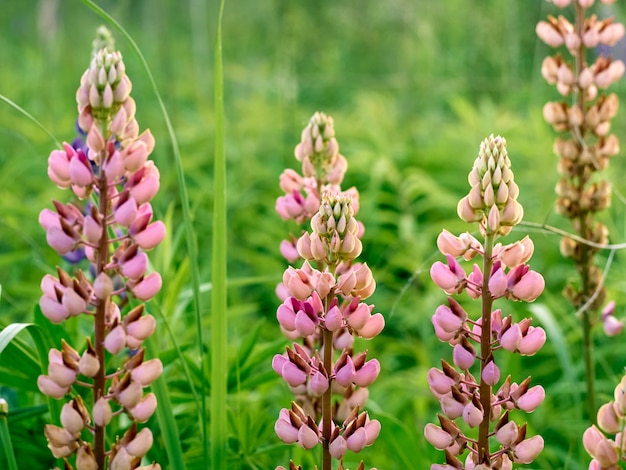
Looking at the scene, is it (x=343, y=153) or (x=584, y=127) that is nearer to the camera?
(x=584, y=127)

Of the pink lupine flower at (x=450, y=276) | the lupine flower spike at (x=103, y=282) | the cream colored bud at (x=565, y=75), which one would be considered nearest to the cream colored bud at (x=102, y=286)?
the lupine flower spike at (x=103, y=282)

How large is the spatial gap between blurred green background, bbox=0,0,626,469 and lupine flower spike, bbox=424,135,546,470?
0.68ft

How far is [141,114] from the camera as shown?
5090 millimetres

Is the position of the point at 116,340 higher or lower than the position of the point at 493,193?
lower

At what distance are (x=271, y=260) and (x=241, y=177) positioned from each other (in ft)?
3.25

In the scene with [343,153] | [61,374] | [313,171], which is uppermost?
[313,171]

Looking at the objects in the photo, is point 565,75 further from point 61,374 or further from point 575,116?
point 61,374

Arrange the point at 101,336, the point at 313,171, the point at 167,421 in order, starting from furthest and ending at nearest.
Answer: the point at 313,171
the point at 167,421
the point at 101,336

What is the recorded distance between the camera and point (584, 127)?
1873 millimetres

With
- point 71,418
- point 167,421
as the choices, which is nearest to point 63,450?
point 71,418

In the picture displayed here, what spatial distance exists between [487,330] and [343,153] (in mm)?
3957

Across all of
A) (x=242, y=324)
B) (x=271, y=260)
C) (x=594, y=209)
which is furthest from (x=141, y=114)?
(x=594, y=209)

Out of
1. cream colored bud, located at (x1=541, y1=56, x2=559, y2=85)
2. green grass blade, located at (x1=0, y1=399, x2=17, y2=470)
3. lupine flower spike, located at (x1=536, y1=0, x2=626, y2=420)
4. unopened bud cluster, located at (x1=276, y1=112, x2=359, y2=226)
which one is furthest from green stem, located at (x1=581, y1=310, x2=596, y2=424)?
green grass blade, located at (x1=0, y1=399, x2=17, y2=470)

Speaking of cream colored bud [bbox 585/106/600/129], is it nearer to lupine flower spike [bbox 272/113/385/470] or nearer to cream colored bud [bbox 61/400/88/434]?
lupine flower spike [bbox 272/113/385/470]
